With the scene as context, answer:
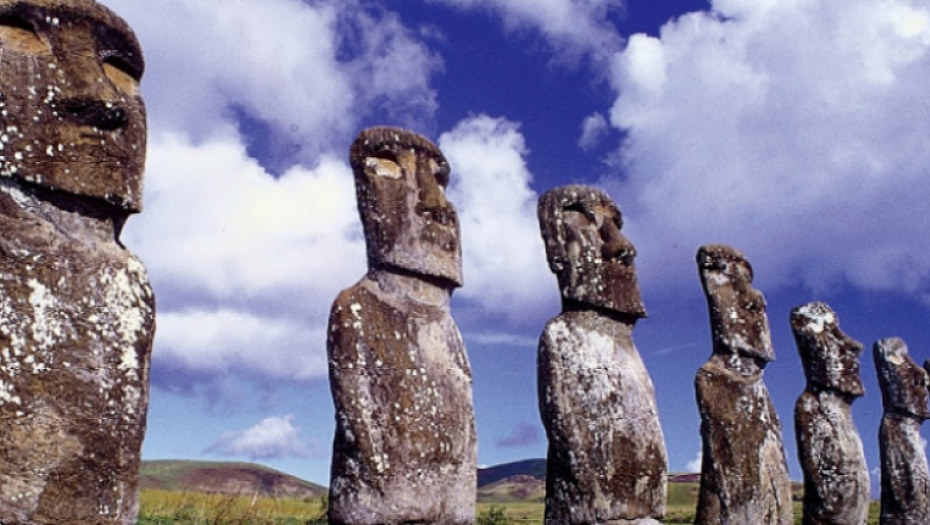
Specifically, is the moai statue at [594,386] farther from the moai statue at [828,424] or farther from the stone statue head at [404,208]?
the moai statue at [828,424]

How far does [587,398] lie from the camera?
10250 mm

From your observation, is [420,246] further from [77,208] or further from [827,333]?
[827,333]

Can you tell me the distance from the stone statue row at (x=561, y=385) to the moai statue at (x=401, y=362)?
1cm

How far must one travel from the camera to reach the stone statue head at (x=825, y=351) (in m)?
15.1

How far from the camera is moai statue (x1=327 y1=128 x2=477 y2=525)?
8.46 metres

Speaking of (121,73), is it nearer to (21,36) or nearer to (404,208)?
(21,36)

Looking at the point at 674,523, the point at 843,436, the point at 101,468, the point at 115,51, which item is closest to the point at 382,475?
the point at 101,468

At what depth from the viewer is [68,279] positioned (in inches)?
250

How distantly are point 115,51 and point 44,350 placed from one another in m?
2.12

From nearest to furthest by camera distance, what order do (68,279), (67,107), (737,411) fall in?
(68,279)
(67,107)
(737,411)

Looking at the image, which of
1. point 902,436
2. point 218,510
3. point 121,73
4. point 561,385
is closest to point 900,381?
point 902,436

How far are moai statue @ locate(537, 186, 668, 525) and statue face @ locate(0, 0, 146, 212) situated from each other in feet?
16.2

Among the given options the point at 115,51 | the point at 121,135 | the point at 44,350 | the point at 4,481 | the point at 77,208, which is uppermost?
the point at 115,51

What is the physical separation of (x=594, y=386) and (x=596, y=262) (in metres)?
1.34
